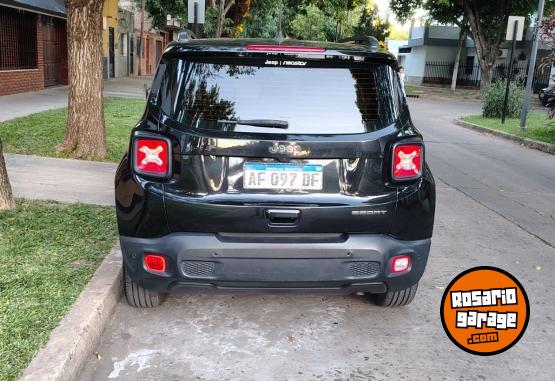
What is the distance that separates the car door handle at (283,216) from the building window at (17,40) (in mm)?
16510

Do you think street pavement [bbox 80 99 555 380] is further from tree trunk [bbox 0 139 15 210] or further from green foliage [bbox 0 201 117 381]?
tree trunk [bbox 0 139 15 210]

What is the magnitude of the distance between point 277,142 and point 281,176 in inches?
7.3

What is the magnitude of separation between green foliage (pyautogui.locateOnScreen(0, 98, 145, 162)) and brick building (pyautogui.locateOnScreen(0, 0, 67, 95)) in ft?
16.9

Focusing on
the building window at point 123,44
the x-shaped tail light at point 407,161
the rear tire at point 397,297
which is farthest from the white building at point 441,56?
the x-shaped tail light at point 407,161

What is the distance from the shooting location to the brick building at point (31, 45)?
56.6 ft

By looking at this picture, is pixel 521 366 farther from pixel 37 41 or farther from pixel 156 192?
pixel 37 41

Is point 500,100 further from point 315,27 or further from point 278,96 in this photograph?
point 315,27

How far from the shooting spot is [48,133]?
9.80 m

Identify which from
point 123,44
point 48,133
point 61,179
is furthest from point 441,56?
point 61,179

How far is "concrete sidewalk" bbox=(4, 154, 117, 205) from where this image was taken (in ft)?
19.8

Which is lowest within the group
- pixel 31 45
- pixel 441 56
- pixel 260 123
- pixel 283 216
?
pixel 283 216

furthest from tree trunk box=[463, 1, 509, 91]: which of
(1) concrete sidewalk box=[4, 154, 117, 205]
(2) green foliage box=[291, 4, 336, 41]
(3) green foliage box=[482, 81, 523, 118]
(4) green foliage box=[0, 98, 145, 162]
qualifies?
(2) green foliage box=[291, 4, 336, 41]

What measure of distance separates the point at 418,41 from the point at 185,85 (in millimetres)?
45833

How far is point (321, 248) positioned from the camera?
3.14 meters
